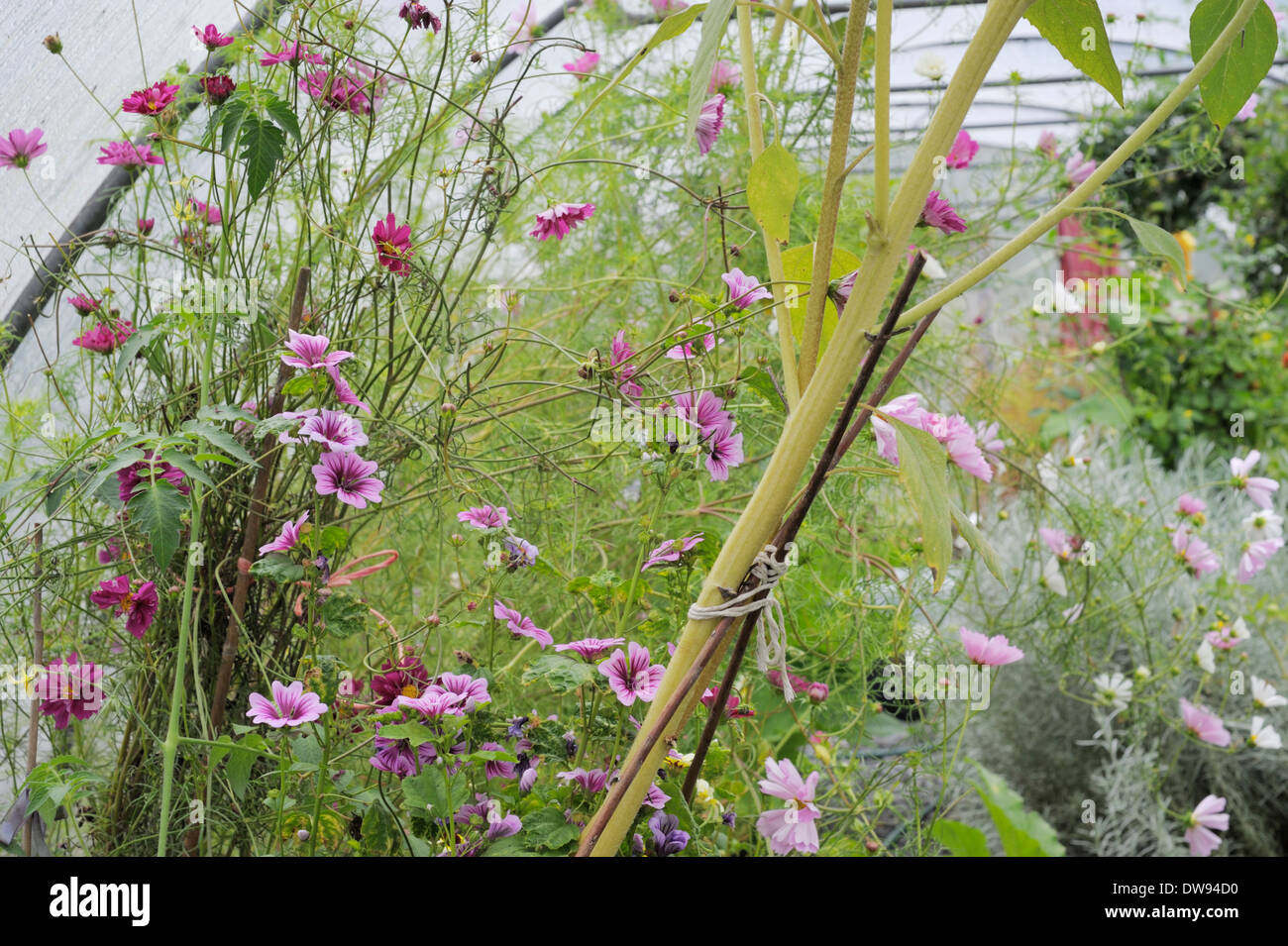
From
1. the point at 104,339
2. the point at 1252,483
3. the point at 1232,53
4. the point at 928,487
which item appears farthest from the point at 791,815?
the point at 1252,483

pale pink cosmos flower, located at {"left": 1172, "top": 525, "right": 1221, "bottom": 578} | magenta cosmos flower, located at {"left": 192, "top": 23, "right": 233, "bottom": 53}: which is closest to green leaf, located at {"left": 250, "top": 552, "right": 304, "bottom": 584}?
magenta cosmos flower, located at {"left": 192, "top": 23, "right": 233, "bottom": 53}

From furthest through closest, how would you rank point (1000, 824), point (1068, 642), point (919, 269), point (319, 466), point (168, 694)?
point (1068, 642), point (168, 694), point (319, 466), point (919, 269), point (1000, 824)

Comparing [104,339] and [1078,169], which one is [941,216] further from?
[1078,169]

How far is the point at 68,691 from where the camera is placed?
0.60 meters

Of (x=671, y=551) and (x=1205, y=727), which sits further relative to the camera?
(x=1205, y=727)

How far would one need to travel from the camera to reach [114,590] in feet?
1.96

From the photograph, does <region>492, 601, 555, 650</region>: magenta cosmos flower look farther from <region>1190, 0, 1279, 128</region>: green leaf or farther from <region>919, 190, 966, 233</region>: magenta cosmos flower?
<region>1190, 0, 1279, 128</region>: green leaf

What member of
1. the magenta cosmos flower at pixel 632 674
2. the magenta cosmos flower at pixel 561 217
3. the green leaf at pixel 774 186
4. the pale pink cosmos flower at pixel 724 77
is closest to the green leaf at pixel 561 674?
the magenta cosmos flower at pixel 632 674

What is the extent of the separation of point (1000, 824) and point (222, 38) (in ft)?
2.19

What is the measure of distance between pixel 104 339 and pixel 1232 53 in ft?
2.26

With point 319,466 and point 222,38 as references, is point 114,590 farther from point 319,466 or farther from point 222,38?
point 222,38

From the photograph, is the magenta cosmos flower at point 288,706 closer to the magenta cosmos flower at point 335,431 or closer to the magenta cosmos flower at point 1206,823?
the magenta cosmos flower at point 335,431
